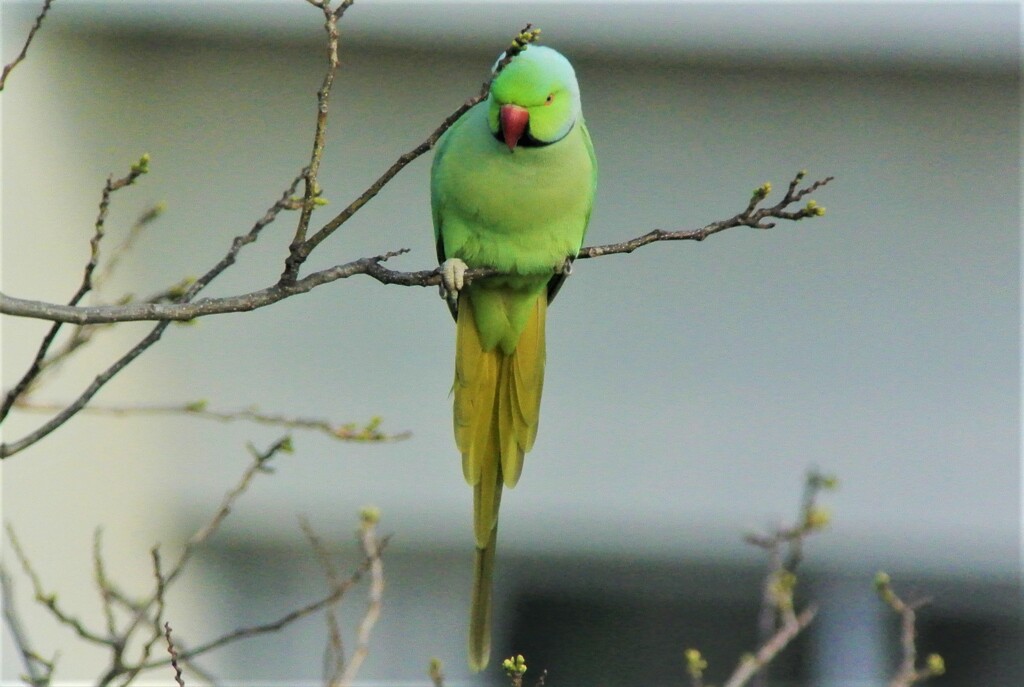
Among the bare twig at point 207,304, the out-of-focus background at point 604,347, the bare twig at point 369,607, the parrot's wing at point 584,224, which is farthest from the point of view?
the out-of-focus background at point 604,347

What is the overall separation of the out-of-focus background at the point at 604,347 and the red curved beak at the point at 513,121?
1.80m

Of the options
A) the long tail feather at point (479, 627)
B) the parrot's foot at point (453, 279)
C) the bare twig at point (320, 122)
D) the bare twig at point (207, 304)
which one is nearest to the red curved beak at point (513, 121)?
the parrot's foot at point (453, 279)

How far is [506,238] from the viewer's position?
2.02 meters

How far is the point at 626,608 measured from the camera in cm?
398

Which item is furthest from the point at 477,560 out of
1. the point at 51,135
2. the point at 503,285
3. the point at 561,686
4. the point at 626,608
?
the point at 51,135

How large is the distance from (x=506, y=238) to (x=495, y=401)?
1.06ft

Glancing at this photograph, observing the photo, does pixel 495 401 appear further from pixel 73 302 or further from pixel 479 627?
pixel 73 302

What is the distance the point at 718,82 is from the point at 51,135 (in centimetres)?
219

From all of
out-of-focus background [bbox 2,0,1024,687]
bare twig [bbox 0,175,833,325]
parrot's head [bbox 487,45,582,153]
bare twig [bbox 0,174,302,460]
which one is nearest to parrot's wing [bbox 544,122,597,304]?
parrot's head [bbox 487,45,582,153]

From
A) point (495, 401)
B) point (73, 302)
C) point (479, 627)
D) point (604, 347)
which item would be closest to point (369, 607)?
point (479, 627)

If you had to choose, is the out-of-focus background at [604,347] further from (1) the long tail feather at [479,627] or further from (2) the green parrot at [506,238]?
(1) the long tail feather at [479,627]

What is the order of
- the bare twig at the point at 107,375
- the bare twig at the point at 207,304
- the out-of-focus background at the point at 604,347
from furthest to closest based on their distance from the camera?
the out-of-focus background at the point at 604,347 → the bare twig at the point at 107,375 → the bare twig at the point at 207,304

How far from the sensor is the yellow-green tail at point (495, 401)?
6.84 feet

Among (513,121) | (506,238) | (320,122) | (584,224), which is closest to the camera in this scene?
(320,122)
